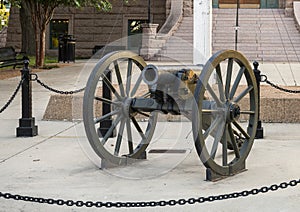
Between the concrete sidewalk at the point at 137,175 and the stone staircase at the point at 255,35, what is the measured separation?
1702 cm

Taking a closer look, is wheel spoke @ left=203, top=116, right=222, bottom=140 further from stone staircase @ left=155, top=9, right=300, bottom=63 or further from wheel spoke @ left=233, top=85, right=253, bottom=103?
stone staircase @ left=155, top=9, right=300, bottom=63

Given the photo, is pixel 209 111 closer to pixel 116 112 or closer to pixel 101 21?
pixel 116 112

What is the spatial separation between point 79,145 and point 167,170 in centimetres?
224

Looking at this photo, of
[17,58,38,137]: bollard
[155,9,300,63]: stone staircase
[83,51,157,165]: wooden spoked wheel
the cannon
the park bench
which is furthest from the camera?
[155,9,300,63]: stone staircase

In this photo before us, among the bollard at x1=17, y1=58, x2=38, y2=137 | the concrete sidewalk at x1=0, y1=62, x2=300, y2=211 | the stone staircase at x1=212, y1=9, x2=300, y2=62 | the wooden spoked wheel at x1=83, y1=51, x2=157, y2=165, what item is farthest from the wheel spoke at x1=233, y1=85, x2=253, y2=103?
the stone staircase at x1=212, y1=9, x2=300, y2=62

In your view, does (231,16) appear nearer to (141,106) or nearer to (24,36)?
(24,36)

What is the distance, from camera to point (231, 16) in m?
33.3

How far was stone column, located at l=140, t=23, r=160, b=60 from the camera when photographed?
28.9 metres

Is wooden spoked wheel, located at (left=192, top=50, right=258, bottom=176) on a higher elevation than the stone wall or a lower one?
lower

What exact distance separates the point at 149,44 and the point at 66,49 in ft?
12.0

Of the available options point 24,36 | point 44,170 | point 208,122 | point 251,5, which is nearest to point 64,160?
Result: point 44,170

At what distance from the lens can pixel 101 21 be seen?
130 ft

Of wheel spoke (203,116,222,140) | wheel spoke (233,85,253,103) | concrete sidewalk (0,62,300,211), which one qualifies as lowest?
concrete sidewalk (0,62,300,211)

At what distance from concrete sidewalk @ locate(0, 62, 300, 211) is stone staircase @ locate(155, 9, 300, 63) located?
670 inches
